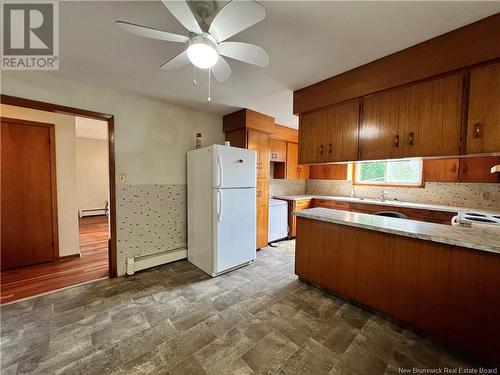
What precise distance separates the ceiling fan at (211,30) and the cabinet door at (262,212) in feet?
7.60

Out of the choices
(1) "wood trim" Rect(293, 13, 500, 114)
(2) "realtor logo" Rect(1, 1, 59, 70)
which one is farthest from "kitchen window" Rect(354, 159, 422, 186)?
(2) "realtor logo" Rect(1, 1, 59, 70)

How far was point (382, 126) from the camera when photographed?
6.56 feet

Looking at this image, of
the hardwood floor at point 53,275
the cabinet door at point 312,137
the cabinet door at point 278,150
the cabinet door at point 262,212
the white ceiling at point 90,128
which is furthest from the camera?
the white ceiling at point 90,128

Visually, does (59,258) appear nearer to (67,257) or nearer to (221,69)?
(67,257)

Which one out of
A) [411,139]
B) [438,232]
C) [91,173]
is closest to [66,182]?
[91,173]

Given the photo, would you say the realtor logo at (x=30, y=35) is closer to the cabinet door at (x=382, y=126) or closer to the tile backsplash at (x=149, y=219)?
the tile backsplash at (x=149, y=219)

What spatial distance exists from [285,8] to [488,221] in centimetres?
287

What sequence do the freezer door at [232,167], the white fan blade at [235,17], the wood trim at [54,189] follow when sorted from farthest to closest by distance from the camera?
the wood trim at [54,189] → the freezer door at [232,167] → the white fan blade at [235,17]

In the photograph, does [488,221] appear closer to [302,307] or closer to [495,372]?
[495,372]

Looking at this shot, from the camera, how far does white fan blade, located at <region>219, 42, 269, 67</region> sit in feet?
4.39

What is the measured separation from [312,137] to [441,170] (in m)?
2.38

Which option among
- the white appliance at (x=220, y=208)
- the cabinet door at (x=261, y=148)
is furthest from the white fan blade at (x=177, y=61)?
the cabinet door at (x=261, y=148)

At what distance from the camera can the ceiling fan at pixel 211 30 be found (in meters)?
1.03

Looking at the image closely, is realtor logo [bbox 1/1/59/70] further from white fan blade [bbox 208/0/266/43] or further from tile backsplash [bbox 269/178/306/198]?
tile backsplash [bbox 269/178/306/198]
